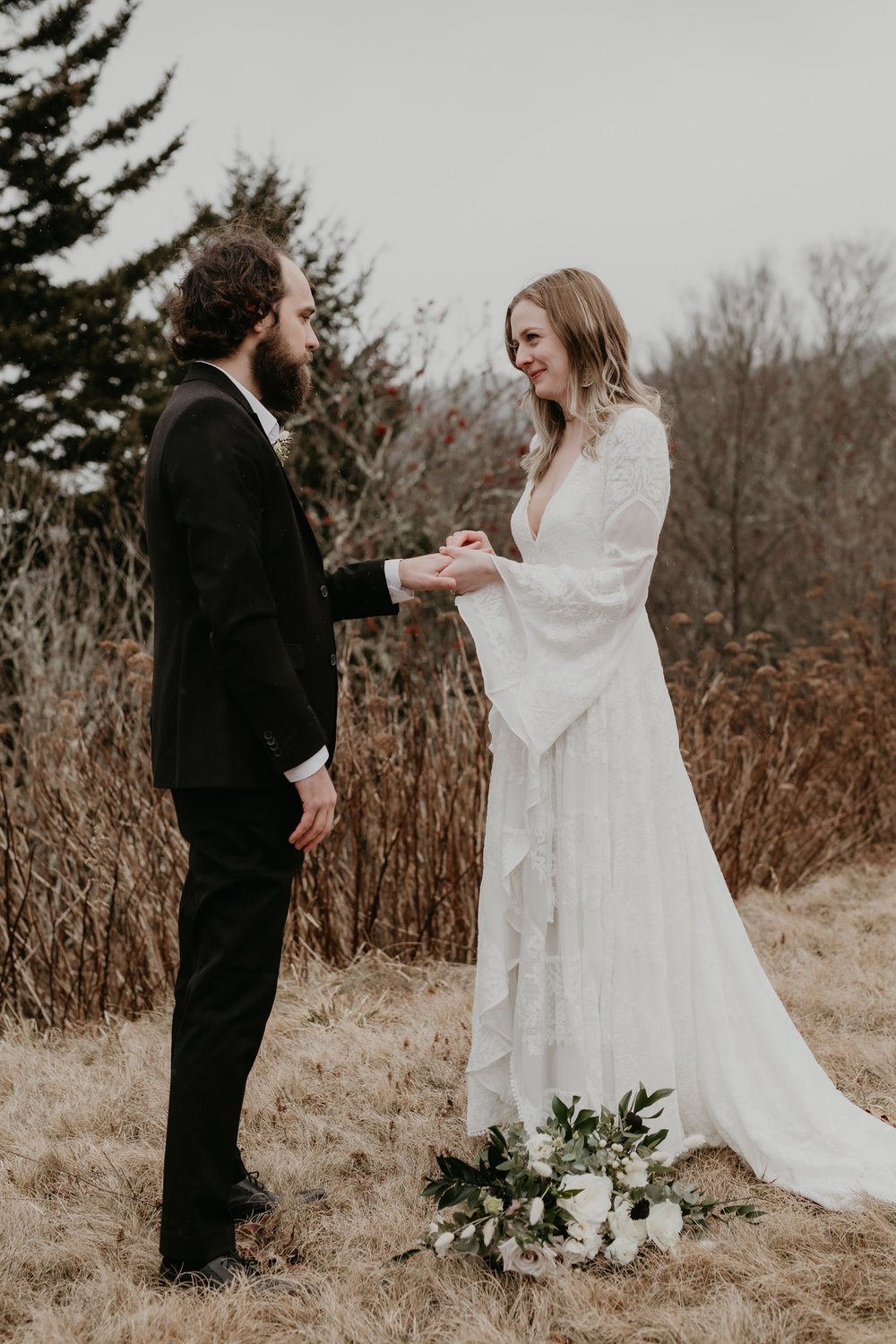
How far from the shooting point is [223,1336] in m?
2.23

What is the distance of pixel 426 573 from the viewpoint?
9.62ft

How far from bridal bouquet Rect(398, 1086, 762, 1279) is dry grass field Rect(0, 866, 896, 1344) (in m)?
0.06

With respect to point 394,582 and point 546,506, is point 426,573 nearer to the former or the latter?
point 394,582

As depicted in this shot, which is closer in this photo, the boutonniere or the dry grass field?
the dry grass field

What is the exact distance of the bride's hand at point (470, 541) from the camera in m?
→ 2.98

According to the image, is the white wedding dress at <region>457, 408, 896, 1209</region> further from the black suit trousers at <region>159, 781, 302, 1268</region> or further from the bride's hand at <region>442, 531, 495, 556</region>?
the black suit trousers at <region>159, 781, 302, 1268</region>

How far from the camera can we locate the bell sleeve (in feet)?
9.03

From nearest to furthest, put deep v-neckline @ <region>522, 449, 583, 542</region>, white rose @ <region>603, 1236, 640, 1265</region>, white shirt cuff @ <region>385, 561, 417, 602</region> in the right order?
white rose @ <region>603, 1236, 640, 1265</region>, deep v-neckline @ <region>522, 449, 583, 542</region>, white shirt cuff @ <region>385, 561, 417, 602</region>

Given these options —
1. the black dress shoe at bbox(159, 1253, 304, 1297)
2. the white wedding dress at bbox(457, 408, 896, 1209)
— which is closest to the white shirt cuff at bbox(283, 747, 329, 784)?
the white wedding dress at bbox(457, 408, 896, 1209)

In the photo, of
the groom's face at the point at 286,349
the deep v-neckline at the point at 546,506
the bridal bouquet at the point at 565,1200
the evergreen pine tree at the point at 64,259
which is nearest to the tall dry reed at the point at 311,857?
the deep v-neckline at the point at 546,506

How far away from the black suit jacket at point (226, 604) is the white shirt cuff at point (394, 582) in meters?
0.51

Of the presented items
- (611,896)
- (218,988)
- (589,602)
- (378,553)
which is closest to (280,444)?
(589,602)

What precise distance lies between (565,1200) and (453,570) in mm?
1488

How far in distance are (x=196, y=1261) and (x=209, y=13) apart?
5.73 metres
